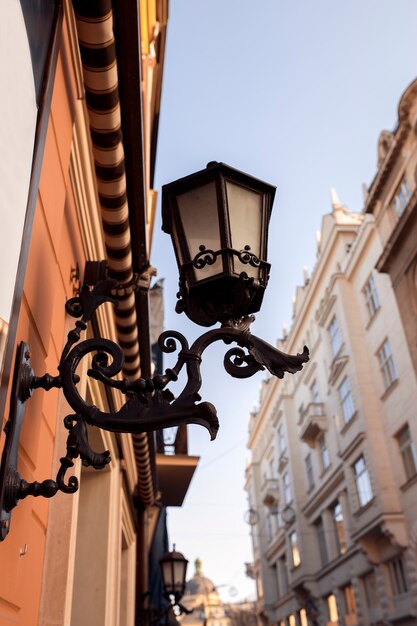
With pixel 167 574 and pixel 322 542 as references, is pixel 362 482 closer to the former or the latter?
pixel 322 542

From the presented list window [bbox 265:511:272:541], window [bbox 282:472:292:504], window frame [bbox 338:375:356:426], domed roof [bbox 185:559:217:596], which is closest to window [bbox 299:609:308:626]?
window [bbox 282:472:292:504]

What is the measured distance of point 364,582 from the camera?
2212 centimetres

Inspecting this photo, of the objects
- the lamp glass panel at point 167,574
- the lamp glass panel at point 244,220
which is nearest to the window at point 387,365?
the lamp glass panel at point 167,574

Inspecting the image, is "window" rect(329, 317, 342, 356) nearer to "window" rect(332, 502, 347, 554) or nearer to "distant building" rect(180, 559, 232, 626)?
"window" rect(332, 502, 347, 554)

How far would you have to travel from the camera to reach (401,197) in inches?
764

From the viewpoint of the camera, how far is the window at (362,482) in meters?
21.4

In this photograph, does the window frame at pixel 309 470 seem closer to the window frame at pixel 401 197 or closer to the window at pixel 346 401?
the window at pixel 346 401

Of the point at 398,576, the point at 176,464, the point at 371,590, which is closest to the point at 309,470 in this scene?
the point at 371,590

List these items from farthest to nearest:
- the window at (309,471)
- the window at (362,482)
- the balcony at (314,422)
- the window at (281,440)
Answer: the window at (281,440) → the window at (309,471) → the balcony at (314,422) → the window at (362,482)

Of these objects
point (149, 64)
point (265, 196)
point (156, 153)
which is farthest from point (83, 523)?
point (156, 153)

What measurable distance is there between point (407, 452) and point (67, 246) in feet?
60.6

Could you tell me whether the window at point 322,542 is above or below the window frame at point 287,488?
below

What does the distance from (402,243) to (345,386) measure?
27.3 feet

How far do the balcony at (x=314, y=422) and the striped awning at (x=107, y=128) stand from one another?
2356 centimetres
